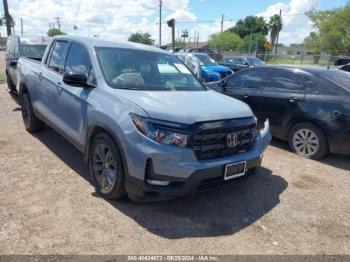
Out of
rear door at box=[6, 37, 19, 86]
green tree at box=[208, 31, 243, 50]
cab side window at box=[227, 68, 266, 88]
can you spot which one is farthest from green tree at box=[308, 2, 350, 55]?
rear door at box=[6, 37, 19, 86]

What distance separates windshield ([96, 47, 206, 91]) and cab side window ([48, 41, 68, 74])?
996 millimetres

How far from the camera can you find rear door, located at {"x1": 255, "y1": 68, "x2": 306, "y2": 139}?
592cm

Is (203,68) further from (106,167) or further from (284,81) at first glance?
(106,167)

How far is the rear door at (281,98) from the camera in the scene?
19.4 feet

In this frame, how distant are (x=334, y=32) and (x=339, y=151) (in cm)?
4937

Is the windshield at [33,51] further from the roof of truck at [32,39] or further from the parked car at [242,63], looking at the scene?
the parked car at [242,63]

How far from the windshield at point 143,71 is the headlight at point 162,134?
0.86 meters

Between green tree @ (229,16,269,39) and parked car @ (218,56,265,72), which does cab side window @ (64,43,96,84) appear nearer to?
parked car @ (218,56,265,72)

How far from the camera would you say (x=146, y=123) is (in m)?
3.38

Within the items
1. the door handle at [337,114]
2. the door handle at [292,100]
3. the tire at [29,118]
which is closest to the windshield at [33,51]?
the tire at [29,118]

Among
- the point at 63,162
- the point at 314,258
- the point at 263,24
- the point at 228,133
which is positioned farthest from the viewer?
the point at 263,24

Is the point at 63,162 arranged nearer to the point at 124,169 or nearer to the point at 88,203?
the point at 88,203

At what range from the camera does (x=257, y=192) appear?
14.7 feet

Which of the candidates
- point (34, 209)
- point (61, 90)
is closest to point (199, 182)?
point (34, 209)
